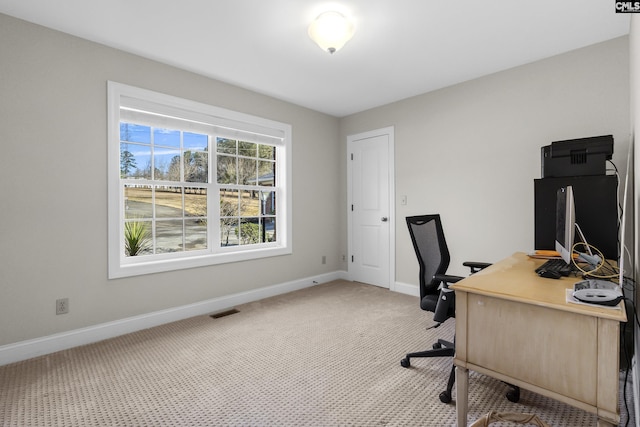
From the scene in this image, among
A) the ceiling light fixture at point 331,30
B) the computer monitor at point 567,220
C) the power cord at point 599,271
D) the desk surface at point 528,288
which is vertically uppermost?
the ceiling light fixture at point 331,30

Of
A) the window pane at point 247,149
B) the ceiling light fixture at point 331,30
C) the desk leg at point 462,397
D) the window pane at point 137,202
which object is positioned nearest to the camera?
the desk leg at point 462,397

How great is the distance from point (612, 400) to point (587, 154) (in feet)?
6.12

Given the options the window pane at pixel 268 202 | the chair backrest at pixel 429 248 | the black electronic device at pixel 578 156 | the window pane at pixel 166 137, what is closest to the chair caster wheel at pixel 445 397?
→ the chair backrest at pixel 429 248

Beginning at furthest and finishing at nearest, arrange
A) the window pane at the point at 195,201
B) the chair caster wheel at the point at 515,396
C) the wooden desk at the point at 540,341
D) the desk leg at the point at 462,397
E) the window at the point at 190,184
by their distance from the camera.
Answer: the window pane at the point at 195,201
the window at the point at 190,184
the chair caster wheel at the point at 515,396
the desk leg at the point at 462,397
the wooden desk at the point at 540,341

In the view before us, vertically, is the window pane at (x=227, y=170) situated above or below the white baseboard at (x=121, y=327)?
above

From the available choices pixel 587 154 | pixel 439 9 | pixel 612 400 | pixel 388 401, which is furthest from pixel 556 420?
pixel 439 9

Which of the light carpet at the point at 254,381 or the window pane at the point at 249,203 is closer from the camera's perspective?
the light carpet at the point at 254,381

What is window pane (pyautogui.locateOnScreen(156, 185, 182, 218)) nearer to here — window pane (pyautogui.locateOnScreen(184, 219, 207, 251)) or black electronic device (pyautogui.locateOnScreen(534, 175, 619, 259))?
window pane (pyautogui.locateOnScreen(184, 219, 207, 251))

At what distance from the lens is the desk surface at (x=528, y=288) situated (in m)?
1.14

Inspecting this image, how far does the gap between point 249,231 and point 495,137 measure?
3.08m

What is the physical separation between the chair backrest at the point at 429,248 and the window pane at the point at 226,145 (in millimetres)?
2428

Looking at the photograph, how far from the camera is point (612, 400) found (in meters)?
1.09

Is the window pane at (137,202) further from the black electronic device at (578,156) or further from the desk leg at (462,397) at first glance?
the black electronic device at (578,156)

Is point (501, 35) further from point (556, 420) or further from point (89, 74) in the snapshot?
point (89, 74)
